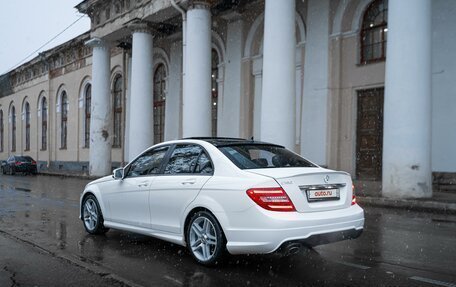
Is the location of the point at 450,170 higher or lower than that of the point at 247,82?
lower

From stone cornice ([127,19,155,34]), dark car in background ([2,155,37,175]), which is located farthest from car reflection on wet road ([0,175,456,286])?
dark car in background ([2,155,37,175])

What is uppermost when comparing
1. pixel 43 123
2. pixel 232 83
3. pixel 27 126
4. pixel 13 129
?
pixel 232 83

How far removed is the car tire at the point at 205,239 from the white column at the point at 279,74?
9683 millimetres

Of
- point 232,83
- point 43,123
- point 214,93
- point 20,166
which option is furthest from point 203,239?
point 43,123

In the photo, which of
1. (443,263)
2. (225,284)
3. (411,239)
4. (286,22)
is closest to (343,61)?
(286,22)

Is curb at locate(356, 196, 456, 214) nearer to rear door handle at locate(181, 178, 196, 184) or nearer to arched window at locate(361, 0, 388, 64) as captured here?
arched window at locate(361, 0, 388, 64)

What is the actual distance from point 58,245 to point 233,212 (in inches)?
121

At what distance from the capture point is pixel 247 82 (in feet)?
70.2

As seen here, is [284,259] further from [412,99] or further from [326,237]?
[412,99]

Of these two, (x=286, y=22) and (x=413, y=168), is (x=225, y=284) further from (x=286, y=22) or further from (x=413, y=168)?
(x=286, y=22)

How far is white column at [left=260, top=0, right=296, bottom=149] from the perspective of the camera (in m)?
15.1

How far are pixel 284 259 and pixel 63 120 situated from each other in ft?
113

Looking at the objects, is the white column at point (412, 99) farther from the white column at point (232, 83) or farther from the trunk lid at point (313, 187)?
the white column at point (232, 83)

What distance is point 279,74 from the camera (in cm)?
1508
